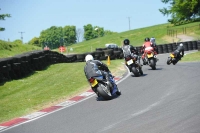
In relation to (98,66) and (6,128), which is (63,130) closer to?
(6,128)

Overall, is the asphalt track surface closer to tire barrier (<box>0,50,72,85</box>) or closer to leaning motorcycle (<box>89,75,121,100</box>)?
leaning motorcycle (<box>89,75,121,100</box>)

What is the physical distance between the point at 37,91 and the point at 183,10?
5967 cm

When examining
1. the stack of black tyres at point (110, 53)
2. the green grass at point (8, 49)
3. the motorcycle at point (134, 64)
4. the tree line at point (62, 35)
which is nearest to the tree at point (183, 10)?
the green grass at point (8, 49)

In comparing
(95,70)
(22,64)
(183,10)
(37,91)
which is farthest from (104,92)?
(183,10)

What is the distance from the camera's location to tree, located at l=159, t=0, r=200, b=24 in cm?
6712

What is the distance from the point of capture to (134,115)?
292 inches

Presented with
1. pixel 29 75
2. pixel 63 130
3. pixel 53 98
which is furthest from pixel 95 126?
pixel 29 75

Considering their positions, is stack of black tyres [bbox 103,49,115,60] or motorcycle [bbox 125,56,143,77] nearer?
motorcycle [bbox 125,56,143,77]

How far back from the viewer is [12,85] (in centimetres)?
1507

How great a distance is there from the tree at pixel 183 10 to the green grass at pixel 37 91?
53.3 meters

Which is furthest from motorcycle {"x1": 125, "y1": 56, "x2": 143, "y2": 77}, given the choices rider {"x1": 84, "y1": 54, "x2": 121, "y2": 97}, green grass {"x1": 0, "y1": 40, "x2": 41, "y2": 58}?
green grass {"x1": 0, "y1": 40, "x2": 41, "y2": 58}

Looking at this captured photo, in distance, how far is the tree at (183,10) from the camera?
220 feet

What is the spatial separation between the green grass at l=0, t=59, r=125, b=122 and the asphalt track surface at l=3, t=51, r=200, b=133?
4.67 ft

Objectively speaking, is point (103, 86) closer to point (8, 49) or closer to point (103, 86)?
point (103, 86)
